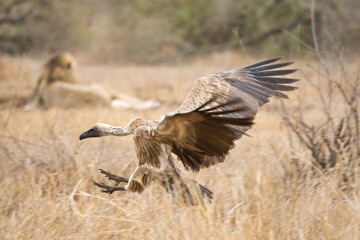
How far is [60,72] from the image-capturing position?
8281mm

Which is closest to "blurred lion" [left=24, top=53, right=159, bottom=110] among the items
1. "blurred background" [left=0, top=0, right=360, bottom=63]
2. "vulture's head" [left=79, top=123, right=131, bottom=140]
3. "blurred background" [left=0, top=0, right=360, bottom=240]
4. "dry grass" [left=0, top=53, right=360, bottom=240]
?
"blurred background" [left=0, top=0, right=360, bottom=240]

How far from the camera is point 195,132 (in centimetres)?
302

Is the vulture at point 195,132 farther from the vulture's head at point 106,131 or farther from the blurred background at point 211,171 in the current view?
the blurred background at point 211,171

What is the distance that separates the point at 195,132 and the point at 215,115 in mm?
183

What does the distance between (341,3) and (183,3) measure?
635 cm

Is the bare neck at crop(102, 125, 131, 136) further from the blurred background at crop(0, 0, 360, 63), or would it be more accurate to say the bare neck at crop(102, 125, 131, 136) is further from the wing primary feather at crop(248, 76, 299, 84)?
the blurred background at crop(0, 0, 360, 63)

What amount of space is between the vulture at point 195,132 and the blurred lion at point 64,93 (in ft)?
14.1

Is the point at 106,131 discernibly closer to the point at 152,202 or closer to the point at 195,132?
the point at 152,202

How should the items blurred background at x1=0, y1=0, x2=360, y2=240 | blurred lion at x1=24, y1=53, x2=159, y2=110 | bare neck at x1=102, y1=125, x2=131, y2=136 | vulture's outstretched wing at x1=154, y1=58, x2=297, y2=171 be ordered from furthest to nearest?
1. blurred lion at x1=24, y1=53, x2=159, y2=110
2. bare neck at x1=102, y1=125, x2=131, y2=136
3. blurred background at x1=0, y1=0, x2=360, y2=240
4. vulture's outstretched wing at x1=154, y1=58, x2=297, y2=171

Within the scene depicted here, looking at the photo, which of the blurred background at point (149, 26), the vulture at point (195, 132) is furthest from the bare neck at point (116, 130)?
the blurred background at point (149, 26)

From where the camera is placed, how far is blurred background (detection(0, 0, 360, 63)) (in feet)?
40.7

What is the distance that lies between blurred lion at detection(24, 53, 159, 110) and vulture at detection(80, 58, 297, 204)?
431 centimetres

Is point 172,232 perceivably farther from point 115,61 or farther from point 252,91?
point 115,61

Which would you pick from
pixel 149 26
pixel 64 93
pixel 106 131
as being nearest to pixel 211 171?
pixel 106 131
